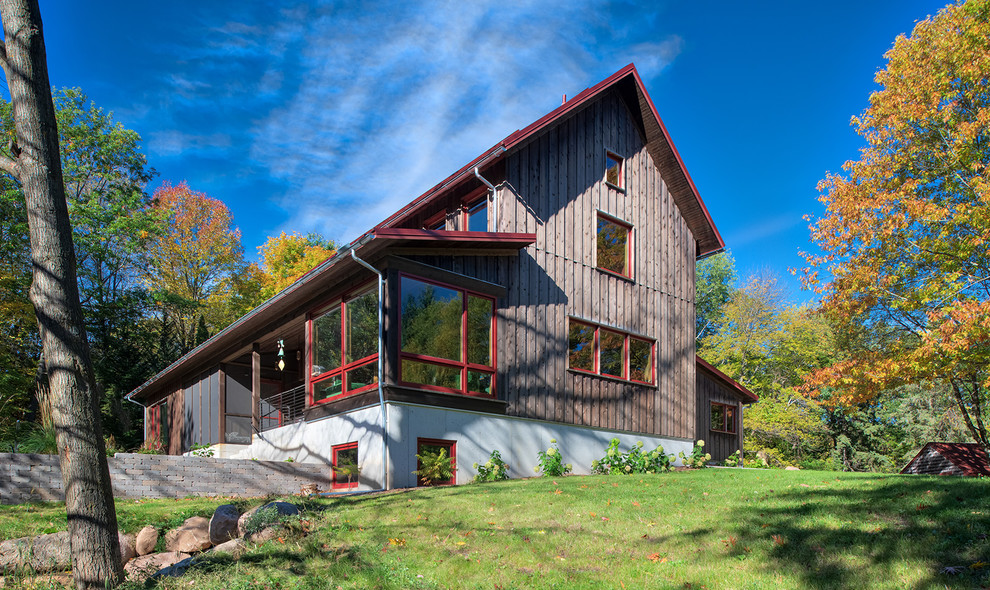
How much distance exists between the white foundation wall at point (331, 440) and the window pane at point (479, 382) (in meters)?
1.99

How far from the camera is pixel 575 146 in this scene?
51.6ft

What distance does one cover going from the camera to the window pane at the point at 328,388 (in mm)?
12953

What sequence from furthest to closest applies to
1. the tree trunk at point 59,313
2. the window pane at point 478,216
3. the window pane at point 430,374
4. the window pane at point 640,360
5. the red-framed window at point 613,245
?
the window pane at point 640,360, the red-framed window at point 613,245, the window pane at point 478,216, the window pane at point 430,374, the tree trunk at point 59,313

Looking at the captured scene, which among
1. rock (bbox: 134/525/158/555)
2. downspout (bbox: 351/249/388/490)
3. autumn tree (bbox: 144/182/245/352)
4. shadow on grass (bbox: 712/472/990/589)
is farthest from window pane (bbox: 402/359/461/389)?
autumn tree (bbox: 144/182/245/352)

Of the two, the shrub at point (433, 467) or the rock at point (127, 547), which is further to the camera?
the shrub at point (433, 467)

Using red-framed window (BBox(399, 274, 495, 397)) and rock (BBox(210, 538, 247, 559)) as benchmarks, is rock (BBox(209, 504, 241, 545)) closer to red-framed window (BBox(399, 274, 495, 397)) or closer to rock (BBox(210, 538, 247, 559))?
rock (BBox(210, 538, 247, 559))

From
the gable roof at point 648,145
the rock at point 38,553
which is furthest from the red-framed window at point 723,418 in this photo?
the rock at point 38,553

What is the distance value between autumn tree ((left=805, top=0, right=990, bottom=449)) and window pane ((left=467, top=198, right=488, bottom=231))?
8.64 meters

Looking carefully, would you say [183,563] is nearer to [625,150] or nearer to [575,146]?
[575,146]

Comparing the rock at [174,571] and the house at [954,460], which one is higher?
the rock at [174,571]

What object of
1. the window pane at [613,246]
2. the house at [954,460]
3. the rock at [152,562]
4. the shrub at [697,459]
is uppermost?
the window pane at [613,246]

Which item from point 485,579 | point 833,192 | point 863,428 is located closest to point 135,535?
point 485,579

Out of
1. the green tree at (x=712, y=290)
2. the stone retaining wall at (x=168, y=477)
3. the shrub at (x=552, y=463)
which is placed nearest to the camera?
the stone retaining wall at (x=168, y=477)

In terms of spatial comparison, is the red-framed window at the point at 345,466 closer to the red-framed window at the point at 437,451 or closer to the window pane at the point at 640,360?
the red-framed window at the point at 437,451
